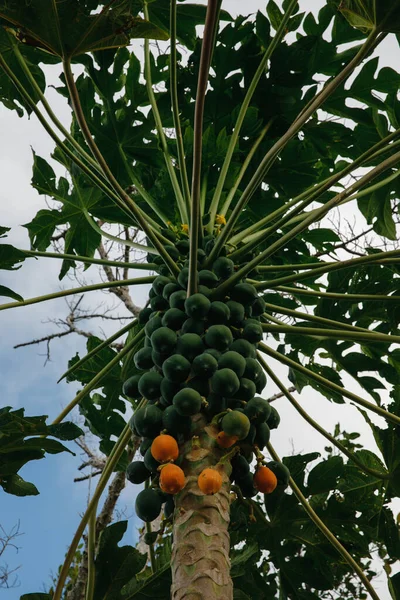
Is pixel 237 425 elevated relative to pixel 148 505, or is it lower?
elevated

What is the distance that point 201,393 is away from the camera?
1989mm

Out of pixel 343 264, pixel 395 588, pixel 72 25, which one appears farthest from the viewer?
pixel 395 588

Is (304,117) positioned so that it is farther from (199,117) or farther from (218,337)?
(218,337)

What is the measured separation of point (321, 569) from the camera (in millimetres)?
2762

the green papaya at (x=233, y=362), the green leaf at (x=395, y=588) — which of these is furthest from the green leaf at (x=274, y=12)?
the green leaf at (x=395, y=588)

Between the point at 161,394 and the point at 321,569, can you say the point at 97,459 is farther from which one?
the point at 161,394

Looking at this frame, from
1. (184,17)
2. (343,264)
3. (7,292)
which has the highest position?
(184,17)

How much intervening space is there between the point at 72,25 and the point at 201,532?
1.73 meters

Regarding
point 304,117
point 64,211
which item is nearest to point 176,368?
point 304,117

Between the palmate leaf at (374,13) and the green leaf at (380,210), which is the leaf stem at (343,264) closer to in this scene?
the palmate leaf at (374,13)

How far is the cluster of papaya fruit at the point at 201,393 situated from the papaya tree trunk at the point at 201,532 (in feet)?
0.12

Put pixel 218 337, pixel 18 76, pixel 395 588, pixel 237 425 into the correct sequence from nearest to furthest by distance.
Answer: pixel 237 425, pixel 218 337, pixel 395 588, pixel 18 76

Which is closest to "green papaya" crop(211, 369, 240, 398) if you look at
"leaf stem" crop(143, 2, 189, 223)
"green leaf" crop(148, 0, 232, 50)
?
"leaf stem" crop(143, 2, 189, 223)

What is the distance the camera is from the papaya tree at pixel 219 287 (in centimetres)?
193
